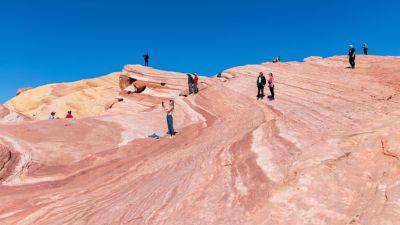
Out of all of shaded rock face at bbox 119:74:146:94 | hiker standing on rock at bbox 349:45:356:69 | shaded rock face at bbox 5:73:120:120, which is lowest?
shaded rock face at bbox 5:73:120:120

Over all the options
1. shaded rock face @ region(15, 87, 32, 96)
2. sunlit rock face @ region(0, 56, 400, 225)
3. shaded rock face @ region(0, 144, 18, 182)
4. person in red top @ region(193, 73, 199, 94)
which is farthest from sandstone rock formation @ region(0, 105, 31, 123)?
shaded rock face @ region(15, 87, 32, 96)

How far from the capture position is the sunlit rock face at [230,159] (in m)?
12.7

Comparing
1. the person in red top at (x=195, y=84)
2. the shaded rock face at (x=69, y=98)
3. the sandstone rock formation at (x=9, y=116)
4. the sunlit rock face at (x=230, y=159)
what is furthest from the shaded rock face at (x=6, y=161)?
the shaded rock face at (x=69, y=98)

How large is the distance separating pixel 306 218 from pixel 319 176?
2107 mm

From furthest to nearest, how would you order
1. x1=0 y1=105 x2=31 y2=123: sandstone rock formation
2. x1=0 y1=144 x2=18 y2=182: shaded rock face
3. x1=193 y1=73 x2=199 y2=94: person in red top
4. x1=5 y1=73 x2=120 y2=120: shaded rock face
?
x1=5 y1=73 x2=120 y2=120: shaded rock face → x1=0 y1=105 x2=31 y2=123: sandstone rock formation → x1=193 y1=73 x2=199 y2=94: person in red top → x1=0 y1=144 x2=18 y2=182: shaded rock face

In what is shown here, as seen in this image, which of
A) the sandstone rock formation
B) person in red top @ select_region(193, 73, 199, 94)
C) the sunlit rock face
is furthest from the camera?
the sandstone rock formation

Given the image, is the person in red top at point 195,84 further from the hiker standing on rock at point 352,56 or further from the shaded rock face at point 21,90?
the shaded rock face at point 21,90

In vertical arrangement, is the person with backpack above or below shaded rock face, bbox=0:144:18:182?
above

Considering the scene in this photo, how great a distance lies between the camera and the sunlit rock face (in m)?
12.7

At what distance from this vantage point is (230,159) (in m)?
17.1

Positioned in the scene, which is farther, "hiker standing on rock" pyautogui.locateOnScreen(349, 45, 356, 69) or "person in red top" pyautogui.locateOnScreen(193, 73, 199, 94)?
"hiker standing on rock" pyautogui.locateOnScreen(349, 45, 356, 69)

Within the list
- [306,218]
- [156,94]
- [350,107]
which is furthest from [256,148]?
[156,94]

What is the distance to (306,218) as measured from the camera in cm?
1161

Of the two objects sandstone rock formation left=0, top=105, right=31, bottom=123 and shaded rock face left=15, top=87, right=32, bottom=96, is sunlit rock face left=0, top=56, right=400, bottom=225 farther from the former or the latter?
shaded rock face left=15, top=87, right=32, bottom=96
